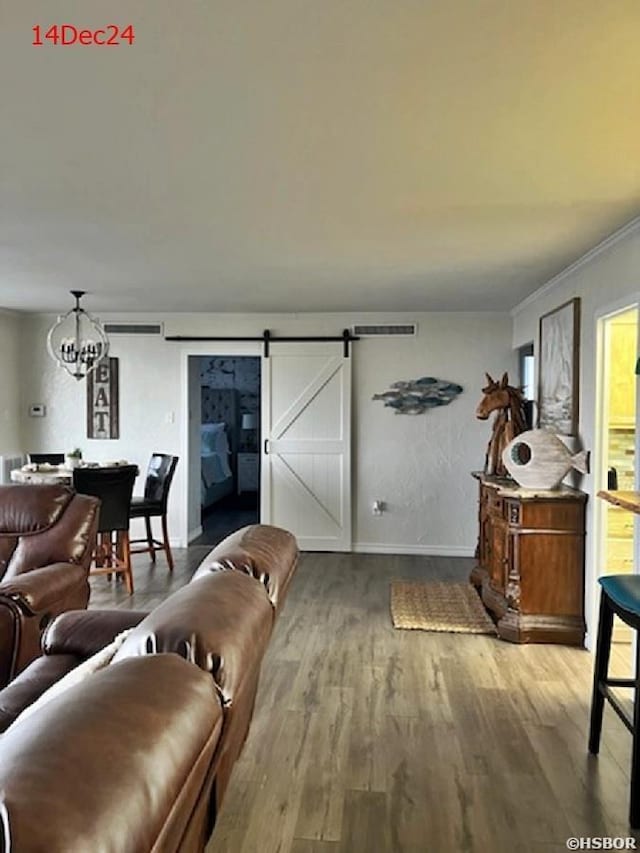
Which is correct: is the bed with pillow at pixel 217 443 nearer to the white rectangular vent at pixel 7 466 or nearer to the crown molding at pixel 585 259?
the white rectangular vent at pixel 7 466

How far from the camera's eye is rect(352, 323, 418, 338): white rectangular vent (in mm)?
6414

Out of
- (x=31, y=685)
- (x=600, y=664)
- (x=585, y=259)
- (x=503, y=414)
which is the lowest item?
(x=600, y=664)

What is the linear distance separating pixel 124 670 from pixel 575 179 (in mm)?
2457

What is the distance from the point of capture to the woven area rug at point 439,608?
14.0 ft

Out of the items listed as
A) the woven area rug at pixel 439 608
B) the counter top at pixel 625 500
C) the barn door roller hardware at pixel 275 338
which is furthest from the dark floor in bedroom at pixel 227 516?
the counter top at pixel 625 500

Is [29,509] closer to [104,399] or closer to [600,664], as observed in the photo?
[600,664]

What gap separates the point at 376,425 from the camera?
256 inches

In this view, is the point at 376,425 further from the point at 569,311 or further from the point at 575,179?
the point at 575,179

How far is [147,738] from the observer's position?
874 mm

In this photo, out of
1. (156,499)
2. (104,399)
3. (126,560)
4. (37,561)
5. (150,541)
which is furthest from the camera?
(104,399)

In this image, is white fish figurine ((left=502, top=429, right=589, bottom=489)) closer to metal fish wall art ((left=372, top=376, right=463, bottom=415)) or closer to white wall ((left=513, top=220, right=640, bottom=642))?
white wall ((left=513, top=220, right=640, bottom=642))

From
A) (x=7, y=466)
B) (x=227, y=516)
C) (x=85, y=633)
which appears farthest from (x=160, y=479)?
(x=85, y=633)

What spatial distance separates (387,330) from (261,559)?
15.7 ft

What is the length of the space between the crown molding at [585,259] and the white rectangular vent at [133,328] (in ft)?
11.6
